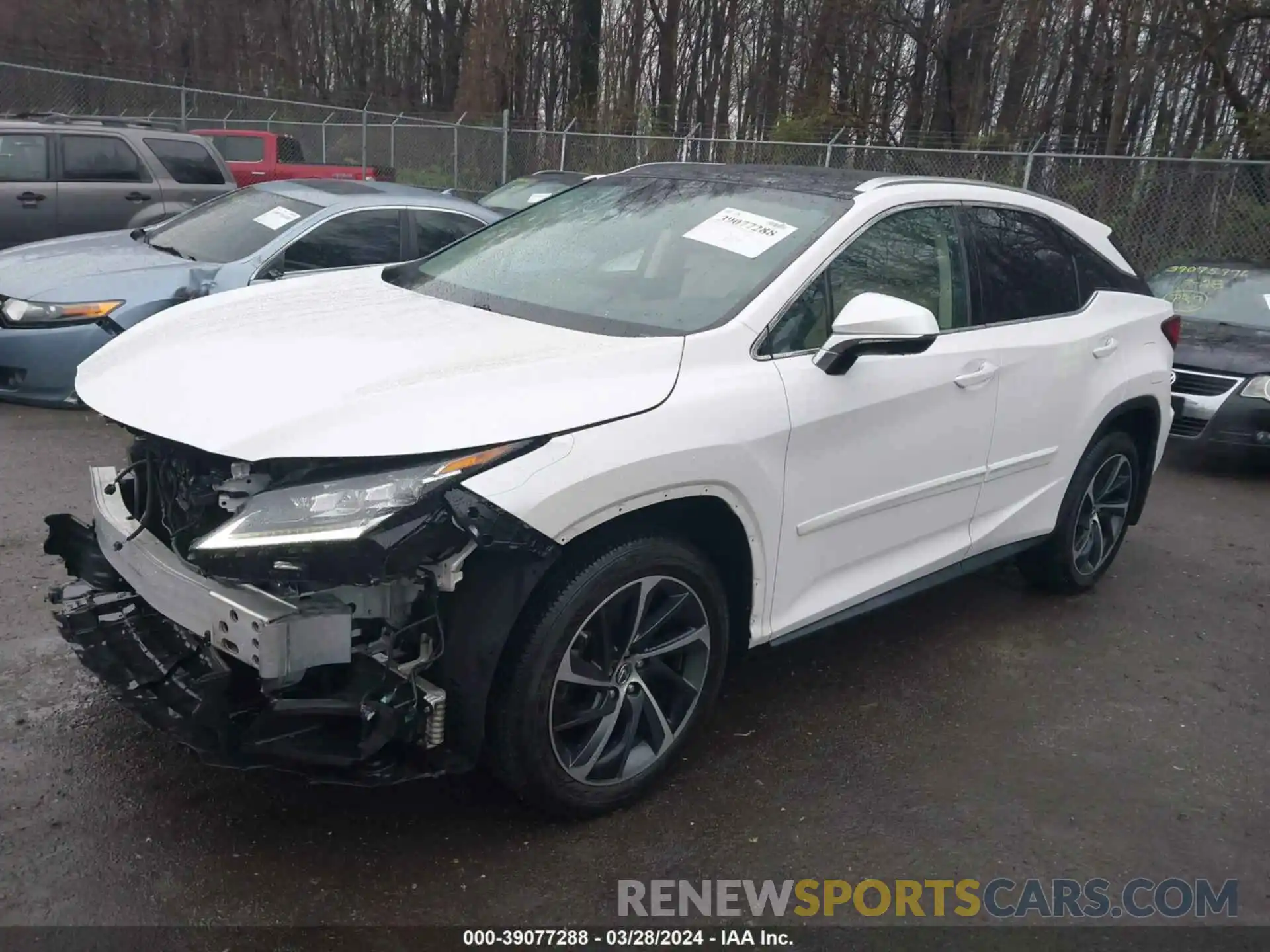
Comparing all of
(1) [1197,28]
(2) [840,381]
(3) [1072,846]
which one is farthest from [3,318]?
(1) [1197,28]

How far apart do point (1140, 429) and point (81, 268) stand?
6127mm

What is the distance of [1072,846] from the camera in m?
3.21

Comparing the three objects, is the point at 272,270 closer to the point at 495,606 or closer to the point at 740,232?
the point at 740,232

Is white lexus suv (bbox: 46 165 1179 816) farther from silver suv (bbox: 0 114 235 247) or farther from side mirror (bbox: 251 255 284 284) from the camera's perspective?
silver suv (bbox: 0 114 235 247)

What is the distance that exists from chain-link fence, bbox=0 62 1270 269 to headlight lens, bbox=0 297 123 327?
24.6ft

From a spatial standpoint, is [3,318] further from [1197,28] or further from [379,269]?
[1197,28]

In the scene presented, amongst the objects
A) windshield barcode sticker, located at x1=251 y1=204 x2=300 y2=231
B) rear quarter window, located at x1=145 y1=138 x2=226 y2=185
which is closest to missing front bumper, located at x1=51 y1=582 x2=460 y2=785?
windshield barcode sticker, located at x1=251 y1=204 x2=300 y2=231

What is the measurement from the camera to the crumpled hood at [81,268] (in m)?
6.43

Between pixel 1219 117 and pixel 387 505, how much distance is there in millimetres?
16376

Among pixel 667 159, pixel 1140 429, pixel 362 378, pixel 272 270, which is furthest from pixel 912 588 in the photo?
pixel 667 159

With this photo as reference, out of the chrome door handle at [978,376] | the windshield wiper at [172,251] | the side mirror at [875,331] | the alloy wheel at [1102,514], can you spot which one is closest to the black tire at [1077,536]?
the alloy wheel at [1102,514]

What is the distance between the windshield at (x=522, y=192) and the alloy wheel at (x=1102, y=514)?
840cm

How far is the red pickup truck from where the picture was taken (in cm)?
1659

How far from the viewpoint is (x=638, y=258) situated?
3.69 m
